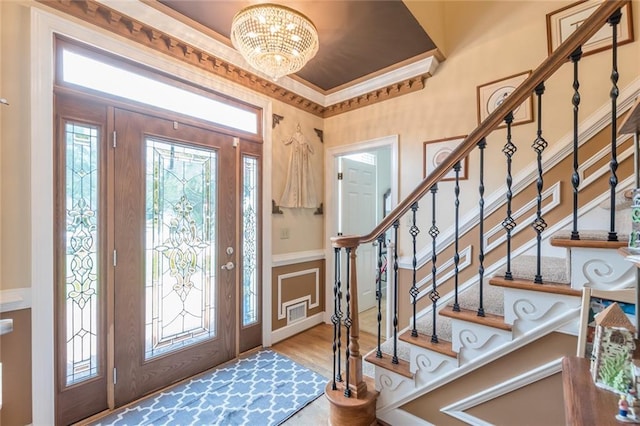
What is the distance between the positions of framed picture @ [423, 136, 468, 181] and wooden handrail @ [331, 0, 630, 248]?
1.11 metres

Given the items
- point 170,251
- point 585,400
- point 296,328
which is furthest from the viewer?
point 296,328

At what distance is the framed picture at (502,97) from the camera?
217cm

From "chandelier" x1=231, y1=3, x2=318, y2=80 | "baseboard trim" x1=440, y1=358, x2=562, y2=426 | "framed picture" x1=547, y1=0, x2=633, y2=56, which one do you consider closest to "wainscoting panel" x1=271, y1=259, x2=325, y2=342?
"baseboard trim" x1=440, y1=358, x2=562, y2=426

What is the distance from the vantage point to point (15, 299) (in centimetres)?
160

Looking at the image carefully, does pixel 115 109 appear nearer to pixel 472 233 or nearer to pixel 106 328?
pixel 106 328

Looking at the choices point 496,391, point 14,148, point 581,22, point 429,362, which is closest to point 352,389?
point 429,362

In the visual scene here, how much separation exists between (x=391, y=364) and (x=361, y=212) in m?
2.42

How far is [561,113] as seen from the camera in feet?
6.74

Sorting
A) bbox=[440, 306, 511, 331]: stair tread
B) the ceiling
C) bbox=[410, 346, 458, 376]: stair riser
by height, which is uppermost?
the ceiling

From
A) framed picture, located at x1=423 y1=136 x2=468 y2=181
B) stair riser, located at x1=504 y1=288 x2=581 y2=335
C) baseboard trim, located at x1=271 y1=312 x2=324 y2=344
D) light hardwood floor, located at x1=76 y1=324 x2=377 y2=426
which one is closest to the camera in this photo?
stair riser, located at x1=504 y1=288 x2=581 y2=335

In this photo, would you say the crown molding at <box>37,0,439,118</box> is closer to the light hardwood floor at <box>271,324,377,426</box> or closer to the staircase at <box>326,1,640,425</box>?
the staircase at <box>326,1,640,425</box>

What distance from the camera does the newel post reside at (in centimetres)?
165

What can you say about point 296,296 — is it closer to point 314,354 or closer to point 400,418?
point 314,354

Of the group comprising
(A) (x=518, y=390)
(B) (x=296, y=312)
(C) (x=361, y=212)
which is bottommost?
(B) (x=296, y=312)
